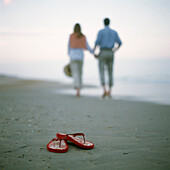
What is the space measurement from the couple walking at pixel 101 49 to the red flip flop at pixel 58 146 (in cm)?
424

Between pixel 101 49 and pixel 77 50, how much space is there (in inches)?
28.7

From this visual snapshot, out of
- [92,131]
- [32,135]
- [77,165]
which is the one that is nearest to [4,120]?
[32,135]

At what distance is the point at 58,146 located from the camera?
2.10 metres

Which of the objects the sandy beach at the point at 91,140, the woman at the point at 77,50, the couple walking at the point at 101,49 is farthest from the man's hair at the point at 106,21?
the sandy beach at the point at 91,140

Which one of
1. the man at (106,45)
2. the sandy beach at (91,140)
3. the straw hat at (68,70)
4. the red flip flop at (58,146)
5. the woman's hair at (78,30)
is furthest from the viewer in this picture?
the straw hat at (68,70)

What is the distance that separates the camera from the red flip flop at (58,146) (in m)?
2.00

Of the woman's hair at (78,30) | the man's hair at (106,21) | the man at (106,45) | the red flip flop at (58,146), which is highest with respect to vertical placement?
the man's hair at (106,21)

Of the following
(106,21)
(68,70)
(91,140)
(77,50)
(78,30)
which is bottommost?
(91,140)

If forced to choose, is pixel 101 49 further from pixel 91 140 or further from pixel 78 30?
pixel 91 140

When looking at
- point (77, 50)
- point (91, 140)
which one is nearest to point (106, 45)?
point (77, 50)

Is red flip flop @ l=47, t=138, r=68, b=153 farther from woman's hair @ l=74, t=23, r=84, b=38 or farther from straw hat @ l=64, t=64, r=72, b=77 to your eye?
straw hat @ l=64, t=64, r=72, b=77

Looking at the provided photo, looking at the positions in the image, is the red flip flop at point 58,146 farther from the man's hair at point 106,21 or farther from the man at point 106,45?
the man's hair at point 106,21

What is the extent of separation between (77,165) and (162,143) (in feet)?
3.34

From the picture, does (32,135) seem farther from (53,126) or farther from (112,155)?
(112,155)
